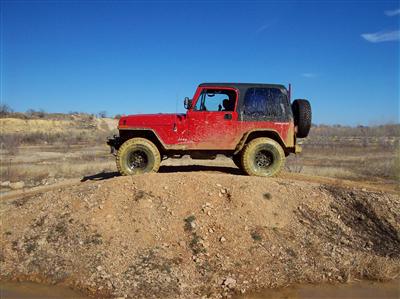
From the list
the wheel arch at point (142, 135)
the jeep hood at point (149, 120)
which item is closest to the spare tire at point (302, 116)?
the jeep hood at point (149, 120)

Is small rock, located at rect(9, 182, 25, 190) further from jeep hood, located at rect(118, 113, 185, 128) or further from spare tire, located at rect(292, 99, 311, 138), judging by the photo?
spare tire, located at rect(292, 99, 311, 138)

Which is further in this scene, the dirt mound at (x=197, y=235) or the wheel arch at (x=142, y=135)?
the wheel arch at (x=142, y=135)

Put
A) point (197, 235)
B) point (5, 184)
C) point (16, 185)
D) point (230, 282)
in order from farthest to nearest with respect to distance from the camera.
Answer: point (5, 184), point (16, 185), point (197, 235), point (230, 282)

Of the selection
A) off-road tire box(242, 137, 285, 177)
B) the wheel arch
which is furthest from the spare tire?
the wheel arch

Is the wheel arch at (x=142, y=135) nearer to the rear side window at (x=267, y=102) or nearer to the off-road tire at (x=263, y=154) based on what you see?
the off-road tire at (x=263, y=154)

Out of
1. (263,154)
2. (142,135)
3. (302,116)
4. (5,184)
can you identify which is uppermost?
(302,116)

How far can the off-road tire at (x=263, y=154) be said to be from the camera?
9.12 metres

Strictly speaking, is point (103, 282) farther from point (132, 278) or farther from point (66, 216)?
point (66, 216)

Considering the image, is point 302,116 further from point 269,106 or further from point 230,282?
point 230,282

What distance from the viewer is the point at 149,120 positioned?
30.0 ft

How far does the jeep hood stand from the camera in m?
9.08

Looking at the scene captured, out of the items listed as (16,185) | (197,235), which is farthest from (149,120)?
(16,185)

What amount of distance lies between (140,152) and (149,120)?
0.77 metres

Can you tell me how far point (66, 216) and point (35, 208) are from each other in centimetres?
104
